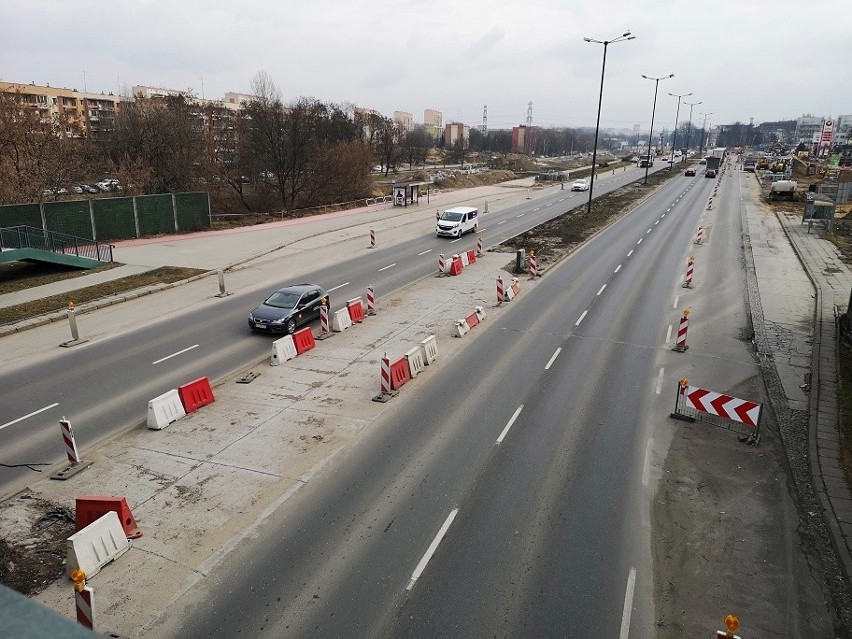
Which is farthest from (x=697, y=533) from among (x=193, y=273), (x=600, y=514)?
(x=193, y=273)

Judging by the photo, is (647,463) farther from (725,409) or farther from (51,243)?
(51,243)

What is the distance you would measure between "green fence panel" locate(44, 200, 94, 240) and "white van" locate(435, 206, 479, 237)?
20.2m

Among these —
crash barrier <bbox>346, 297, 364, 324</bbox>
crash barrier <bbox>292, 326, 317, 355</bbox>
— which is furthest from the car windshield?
crash barrier <bbox>292, 326, 317, 355</bbox>

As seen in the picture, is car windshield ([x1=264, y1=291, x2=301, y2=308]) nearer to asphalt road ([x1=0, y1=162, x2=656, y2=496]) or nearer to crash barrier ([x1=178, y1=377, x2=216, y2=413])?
asphalt road ([x1=0, y1=162, x2=656, y2=496])

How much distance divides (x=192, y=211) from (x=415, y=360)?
2846 cm

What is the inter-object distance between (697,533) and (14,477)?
11663 mm

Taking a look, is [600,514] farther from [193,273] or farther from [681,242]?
[681,242]

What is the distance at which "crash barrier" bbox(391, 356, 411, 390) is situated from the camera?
14180mm

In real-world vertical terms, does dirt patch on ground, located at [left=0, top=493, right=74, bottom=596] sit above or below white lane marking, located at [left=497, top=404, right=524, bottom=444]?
below

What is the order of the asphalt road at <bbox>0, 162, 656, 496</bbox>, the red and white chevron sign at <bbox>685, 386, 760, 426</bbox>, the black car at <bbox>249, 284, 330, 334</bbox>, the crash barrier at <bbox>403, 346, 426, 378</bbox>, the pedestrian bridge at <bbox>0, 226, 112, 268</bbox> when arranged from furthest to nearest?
the pedestrian bridge at <bbox>0, 226, 112, 268</bbox>, the black car at <bbox>249, 284, 330, 334</bbox>, the crash barrier at <bbox>403, 346, 426, 378</bbox>, the asphalt road at <bbox>0, 162, 656, 496</bbox>, the red and white chevron sign at <bbox>685, 386, 760, 426</bbox>

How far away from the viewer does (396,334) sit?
18.8 meters

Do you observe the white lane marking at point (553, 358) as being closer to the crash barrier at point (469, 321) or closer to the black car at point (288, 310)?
the crash barrier at point (469, 321)

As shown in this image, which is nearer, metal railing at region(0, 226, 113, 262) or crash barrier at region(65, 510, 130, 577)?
crash barrier at region(65, 510, 130, 577)

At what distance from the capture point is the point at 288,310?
19.1 metres
